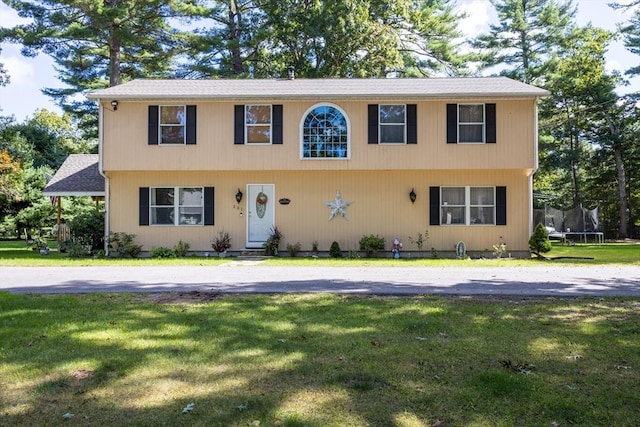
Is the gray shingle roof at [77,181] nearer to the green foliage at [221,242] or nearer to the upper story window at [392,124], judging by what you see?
the green foliage at [221,242]

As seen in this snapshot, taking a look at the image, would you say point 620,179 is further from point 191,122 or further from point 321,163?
point 191,122

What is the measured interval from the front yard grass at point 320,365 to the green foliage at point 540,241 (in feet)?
32.1

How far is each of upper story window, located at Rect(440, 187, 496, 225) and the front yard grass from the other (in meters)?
10.5

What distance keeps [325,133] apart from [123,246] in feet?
25.8

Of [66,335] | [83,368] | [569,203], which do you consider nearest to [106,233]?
[66,335]

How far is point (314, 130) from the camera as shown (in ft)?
56.9

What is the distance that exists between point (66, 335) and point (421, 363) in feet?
12.3

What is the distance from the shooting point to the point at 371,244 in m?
17.0

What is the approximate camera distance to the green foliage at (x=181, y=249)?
56.6ft

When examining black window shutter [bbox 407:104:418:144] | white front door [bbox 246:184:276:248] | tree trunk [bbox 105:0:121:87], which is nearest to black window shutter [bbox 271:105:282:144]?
white front door [bbox 246:184:276:248]

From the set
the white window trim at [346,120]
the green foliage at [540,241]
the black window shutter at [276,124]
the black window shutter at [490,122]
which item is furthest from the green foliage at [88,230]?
the green foliage at [540,241]

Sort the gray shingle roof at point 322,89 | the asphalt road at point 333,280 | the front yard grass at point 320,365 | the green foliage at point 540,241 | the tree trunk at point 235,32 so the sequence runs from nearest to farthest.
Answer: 1. the front yard grass at point 320,365
2. the asphalt road at point 333,280
3. the green foliage at point 540,241
4. the gray shingle roof at point 322,89
5. the tree trunk at point 235,32

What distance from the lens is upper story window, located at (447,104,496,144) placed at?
1702cm

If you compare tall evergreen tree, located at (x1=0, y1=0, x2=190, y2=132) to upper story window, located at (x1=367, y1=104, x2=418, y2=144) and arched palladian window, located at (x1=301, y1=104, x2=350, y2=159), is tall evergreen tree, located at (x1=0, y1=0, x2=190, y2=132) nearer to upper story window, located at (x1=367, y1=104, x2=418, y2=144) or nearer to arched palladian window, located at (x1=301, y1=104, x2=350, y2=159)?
arched palladian window, located at (x1=301, y1=104, x2=350, y2=159)
